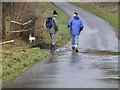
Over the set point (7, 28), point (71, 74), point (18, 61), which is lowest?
point (71, 74)

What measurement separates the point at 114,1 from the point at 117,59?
36.8m

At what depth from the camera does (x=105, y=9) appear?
47.0m

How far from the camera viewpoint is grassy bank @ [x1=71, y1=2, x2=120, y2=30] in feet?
129

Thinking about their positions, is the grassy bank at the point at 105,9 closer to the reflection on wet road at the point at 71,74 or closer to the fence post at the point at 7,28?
the fence post at the point at 7,28

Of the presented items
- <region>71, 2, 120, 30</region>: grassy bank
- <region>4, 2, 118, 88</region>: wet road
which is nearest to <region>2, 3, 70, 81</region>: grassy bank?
<region>4, 2, 118, 88</region>: wet road

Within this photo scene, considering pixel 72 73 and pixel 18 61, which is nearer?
pixel 72 73

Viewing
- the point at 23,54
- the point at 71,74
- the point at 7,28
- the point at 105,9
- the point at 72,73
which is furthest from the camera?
the point at 105,9

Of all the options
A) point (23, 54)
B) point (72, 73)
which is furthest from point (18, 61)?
point (72, 73)

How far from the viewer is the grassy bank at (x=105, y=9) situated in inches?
1543

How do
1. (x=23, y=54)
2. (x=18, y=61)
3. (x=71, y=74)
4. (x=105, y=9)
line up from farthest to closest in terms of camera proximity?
(x=105, y=9) < (x=23, y=54) < (x=18, y=61) < (x=71, y=74)

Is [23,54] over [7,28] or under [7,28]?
under

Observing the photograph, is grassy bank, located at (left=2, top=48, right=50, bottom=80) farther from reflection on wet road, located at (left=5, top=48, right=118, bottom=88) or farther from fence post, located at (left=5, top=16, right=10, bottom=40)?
fence post, located at (left=5, top=16, right=10, bottom=40)

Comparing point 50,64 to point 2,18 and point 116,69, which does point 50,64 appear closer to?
point 116,69

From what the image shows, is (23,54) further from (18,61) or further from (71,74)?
(71,74)
